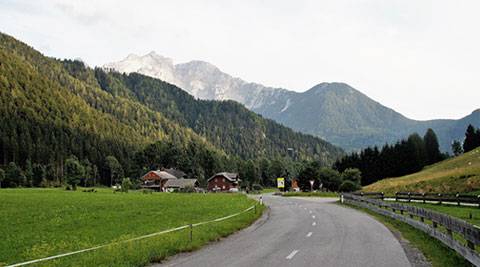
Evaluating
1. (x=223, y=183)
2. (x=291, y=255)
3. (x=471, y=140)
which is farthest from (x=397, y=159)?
(x=291, y=255)

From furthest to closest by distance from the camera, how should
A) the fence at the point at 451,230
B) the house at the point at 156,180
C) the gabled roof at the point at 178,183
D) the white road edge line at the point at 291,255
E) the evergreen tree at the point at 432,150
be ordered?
the house at the point at 156,180
the gabled roof at the point at 178,183
the evergreen tree at the point at 432,150
the white road edge line at the point at 291,255
the fence at the point at 451,230

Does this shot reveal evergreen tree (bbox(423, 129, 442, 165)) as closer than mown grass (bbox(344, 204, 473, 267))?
No

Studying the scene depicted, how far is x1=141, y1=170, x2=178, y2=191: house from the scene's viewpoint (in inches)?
6403

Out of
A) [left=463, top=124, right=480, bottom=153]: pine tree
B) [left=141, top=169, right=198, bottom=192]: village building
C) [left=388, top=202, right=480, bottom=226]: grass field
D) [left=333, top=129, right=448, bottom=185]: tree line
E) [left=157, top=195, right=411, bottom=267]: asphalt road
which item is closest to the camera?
[left=157, top=195, right=411, bottom=267]: asphalt road

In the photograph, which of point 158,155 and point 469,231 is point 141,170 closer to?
point 158,155

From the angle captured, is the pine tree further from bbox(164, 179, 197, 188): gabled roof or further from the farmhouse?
bbox(164, 179, 197, 188): gabled roof

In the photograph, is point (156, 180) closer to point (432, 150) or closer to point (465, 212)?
point (432, 150)

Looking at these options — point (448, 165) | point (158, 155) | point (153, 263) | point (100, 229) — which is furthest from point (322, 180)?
point (153, 263)

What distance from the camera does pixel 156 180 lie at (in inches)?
6491

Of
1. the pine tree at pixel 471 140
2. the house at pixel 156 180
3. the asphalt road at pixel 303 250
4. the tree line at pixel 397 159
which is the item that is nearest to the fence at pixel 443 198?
the asphalt road at pixel 303 250

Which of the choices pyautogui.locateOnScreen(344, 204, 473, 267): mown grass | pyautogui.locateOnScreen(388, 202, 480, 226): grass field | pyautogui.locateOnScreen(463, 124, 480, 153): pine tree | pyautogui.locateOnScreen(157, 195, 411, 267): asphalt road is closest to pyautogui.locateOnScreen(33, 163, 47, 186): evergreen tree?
pyautogui.locateOnScreen(463, 124, 480, 153): pine tree

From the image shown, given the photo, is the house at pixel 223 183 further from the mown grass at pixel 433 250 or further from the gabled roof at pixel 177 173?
the mown grass at pixel 433 250

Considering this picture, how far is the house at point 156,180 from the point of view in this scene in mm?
162625

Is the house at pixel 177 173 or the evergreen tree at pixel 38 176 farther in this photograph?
the house at pixel 177 173
